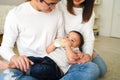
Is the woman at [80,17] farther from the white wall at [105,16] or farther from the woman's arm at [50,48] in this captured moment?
the white wall at [105,16]

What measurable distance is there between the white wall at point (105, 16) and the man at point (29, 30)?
267cm

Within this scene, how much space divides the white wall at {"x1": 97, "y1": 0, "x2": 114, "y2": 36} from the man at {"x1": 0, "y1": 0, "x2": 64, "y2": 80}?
2667mm

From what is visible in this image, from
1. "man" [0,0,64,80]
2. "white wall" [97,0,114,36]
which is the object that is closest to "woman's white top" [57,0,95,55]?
"man" [0,0,64,80]

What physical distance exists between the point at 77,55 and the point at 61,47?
0.41 ft

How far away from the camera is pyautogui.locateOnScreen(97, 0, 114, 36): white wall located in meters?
3.85

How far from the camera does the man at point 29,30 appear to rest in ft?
3.81

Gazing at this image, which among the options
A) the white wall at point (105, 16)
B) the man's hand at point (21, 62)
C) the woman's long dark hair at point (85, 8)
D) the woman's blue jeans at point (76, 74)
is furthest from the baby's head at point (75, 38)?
the white wall at point (105, 16)

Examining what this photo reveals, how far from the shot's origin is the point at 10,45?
48.6 inches

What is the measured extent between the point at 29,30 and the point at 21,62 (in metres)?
0.26

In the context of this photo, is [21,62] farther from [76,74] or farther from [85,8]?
[85,8]

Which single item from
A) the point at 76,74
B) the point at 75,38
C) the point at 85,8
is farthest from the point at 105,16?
the point at 76,74

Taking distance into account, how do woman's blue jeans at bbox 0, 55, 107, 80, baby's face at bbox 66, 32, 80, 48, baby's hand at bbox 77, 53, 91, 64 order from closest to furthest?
1. woman's blue jeans at bbox 0, 55, 107, 80
2. baby's hand at bbox 77, 53, 91, 64
3. baby's face at bbox 66, 32, 80, 48

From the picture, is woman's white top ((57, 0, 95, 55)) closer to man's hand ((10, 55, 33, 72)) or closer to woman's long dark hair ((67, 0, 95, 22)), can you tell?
woman's long dark hair ((67, 0, 95, 22))

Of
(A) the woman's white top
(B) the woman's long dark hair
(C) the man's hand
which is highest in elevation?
(B) the woman's long dark hair
